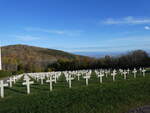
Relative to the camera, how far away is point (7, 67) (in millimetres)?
81500

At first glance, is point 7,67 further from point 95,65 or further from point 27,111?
point 27,111

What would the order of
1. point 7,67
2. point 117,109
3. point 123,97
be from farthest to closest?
point 7,67
point 123,97
point 117,109

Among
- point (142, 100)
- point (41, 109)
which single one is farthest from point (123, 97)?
point (41, 109)

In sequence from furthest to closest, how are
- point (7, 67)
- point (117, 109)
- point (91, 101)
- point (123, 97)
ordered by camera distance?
point (7, 67), point (123, 97), point (91, 101), point (117, 109)

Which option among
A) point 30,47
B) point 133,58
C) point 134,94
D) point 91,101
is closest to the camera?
point 91,101

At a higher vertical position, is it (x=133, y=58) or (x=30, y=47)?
(x=30, y=47)

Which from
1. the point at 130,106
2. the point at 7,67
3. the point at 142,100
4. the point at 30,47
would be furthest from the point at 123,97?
the point at 30,47

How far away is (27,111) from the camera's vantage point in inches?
348

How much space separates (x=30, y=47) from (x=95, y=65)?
10259 cm

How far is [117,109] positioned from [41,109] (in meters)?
2.89

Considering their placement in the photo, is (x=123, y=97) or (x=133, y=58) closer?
(x=123, y=97)

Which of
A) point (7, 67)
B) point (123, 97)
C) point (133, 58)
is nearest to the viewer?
point (123, 97)

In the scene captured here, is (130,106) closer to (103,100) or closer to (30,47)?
(103,100)

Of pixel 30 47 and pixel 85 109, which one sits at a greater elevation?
pixel 30 47
